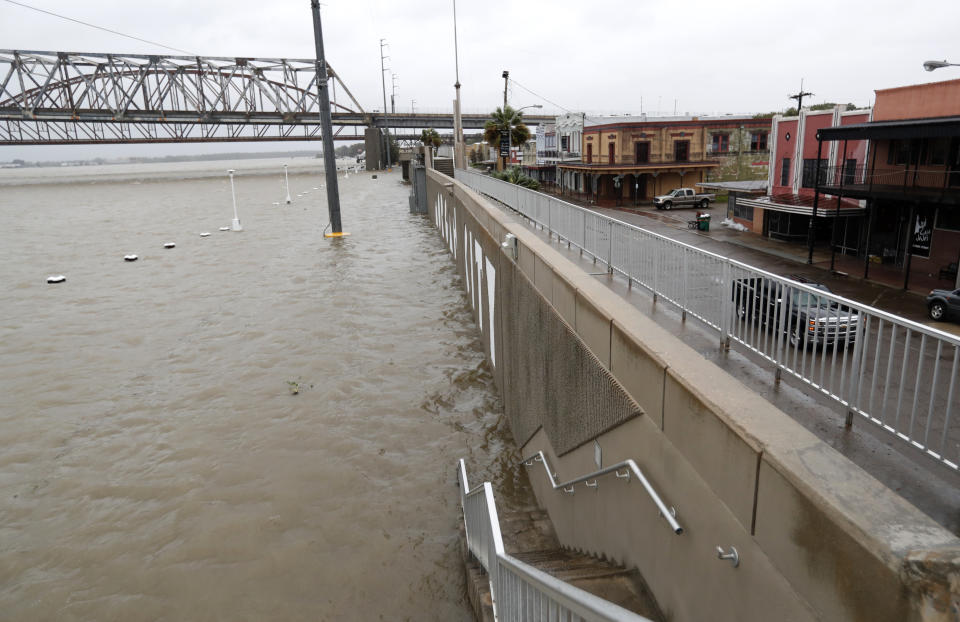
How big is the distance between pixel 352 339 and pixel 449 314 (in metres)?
3.33

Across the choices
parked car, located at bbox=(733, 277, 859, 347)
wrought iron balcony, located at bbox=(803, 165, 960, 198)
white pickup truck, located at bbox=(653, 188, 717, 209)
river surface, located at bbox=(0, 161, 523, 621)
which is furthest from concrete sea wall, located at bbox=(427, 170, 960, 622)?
white pickup truck, located at bbox=(653, 188, 717, 209)

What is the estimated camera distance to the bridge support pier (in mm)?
127000

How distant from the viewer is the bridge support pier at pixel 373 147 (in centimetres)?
12700

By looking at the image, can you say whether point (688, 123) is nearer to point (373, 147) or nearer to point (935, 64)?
point (935, 64)

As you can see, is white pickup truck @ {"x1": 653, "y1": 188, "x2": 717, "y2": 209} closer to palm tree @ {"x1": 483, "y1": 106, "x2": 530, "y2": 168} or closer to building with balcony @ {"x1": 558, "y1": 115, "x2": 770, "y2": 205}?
building with balcony @ {"x1": 558, "y1": 115, "x2": 770, "y2": 205}

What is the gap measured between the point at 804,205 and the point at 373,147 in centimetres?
10895

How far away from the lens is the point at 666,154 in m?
51.5

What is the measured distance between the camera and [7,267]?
27.9m

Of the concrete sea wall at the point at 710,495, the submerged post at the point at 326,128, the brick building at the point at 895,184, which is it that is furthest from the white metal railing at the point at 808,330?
the submerged post at the point at 326,128

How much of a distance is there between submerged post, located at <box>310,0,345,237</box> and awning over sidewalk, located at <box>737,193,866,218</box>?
20666 millimetres

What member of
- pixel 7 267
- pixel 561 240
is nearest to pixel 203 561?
pixel 561 240

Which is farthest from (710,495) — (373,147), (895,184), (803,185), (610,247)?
(373,147)

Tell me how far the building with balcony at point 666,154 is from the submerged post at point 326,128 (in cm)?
2521

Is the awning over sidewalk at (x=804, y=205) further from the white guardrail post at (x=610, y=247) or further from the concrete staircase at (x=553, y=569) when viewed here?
the concrete staircase at (x=553, y=569)
